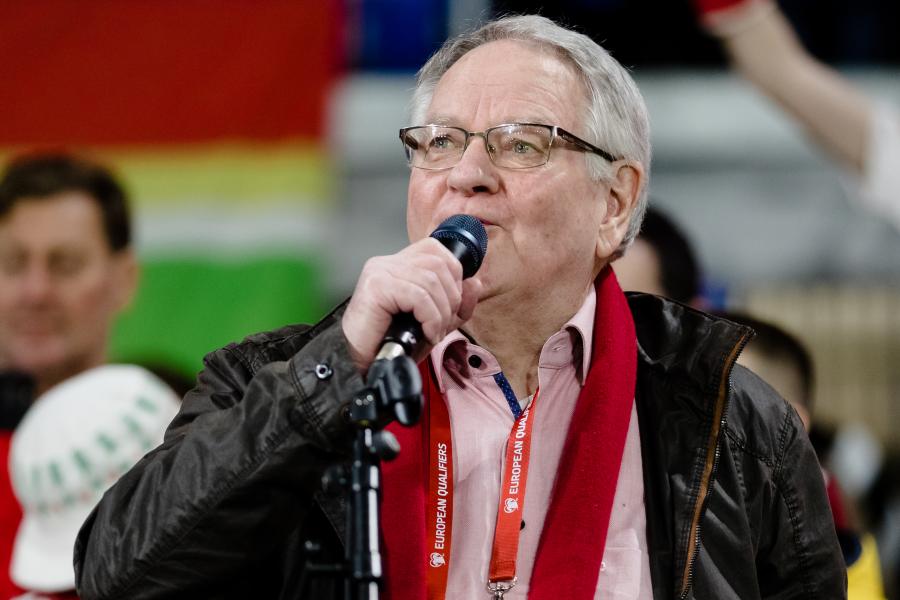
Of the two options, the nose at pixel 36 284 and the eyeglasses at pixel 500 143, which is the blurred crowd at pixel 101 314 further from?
the eyeglasses at pixel 500 143

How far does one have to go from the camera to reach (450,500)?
86.3 inches

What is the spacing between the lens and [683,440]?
7.45 feet

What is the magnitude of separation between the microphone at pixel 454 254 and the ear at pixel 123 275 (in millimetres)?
A: 2735

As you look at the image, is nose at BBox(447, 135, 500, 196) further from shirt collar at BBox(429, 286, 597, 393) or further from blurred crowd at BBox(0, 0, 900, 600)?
blurred crowd at BBox(0, 0, 900, 600)

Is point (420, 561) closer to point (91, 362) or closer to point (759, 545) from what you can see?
point (759, 545)

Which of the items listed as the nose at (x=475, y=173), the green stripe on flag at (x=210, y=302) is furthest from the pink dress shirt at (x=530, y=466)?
the green stripe on flag at (x=210, y=302)

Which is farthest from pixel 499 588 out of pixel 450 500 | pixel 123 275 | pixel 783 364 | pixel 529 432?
pixel 123 275

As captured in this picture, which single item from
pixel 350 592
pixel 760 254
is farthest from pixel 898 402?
pixel 350 592

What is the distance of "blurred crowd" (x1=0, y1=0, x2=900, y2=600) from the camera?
2.72 metres

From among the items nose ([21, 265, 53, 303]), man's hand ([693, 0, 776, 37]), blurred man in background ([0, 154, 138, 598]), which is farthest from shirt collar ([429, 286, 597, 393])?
nose ([21, 265, 53, 303])

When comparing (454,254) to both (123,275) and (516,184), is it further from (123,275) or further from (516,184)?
(123,275)

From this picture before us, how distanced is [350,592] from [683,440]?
0.85m

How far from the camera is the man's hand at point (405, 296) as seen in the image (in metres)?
1.73

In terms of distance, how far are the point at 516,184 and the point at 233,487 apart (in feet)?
2.40
